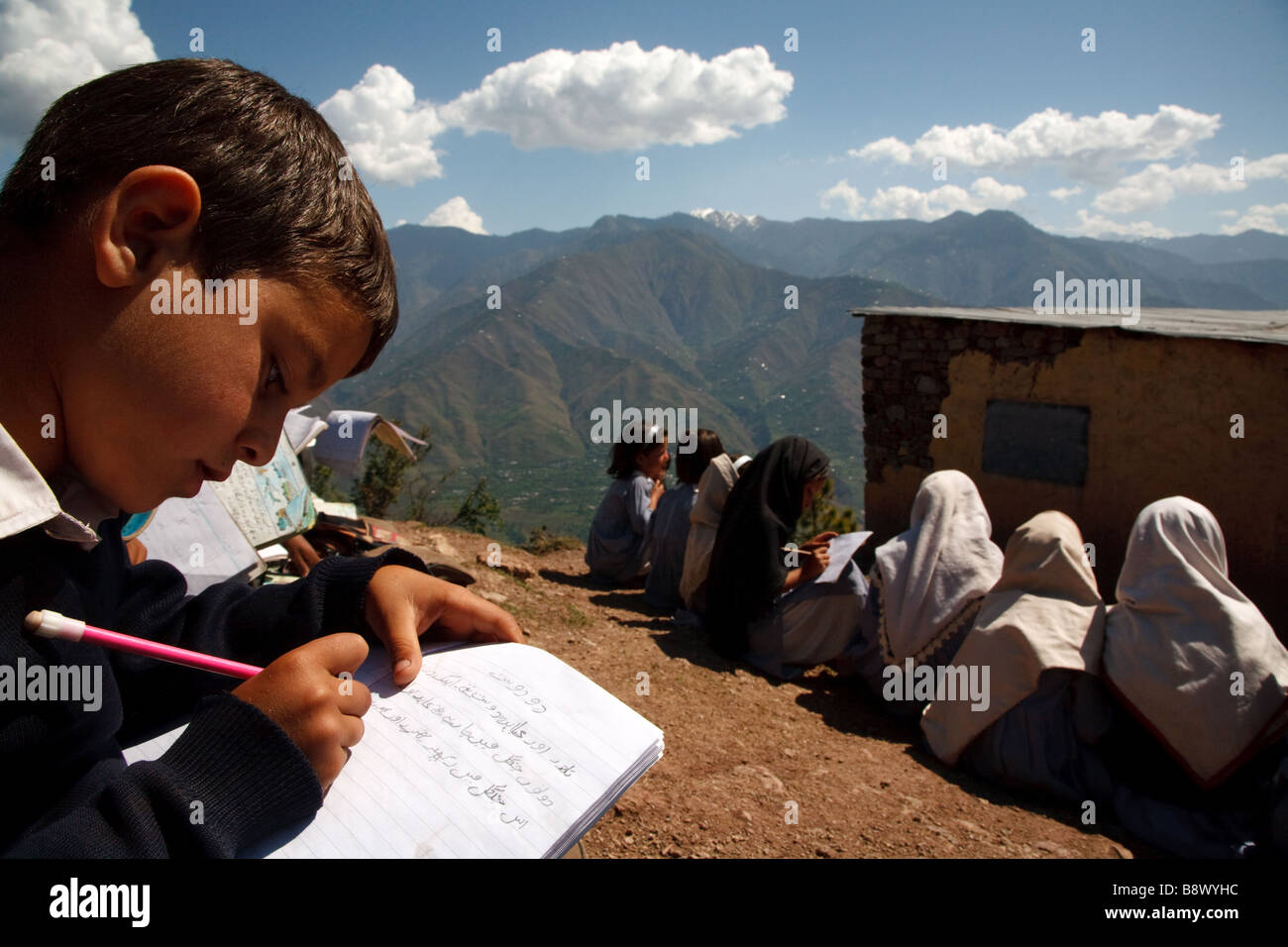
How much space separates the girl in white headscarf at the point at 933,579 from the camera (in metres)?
4.51

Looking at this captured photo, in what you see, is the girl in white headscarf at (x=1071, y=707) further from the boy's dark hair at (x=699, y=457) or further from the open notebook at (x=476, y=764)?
the open notebook at (x=476, y=764)

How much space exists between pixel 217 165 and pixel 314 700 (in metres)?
0.61

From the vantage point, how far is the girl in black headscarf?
5371mm

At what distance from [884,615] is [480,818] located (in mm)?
4267

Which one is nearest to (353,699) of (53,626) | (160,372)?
(53,626)

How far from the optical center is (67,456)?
82 cm

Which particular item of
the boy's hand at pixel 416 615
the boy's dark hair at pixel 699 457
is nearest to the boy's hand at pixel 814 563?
→ the boy's dark hair at pixel 699 457

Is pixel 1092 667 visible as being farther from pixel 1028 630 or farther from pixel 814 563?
pixel 814 563

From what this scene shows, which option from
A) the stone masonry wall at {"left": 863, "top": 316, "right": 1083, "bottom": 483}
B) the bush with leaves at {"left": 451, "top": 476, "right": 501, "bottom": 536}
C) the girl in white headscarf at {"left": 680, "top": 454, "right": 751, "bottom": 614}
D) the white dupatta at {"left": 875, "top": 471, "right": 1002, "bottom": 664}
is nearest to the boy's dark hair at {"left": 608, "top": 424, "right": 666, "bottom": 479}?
the girl in white headscarf at {"left": 680, "top": 454, "right": 751, "bottom": 614}

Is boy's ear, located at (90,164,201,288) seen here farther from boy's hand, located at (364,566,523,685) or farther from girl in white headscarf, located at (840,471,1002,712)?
girl in white headscarf, located at (840,471,1002,712)

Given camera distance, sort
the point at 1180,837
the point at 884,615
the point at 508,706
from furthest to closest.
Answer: the point at 884,615 → the point at 1180,837 → the point at 508,706

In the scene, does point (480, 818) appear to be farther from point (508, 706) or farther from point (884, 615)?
point (884, 615)

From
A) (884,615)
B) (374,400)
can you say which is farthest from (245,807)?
(374,400)
